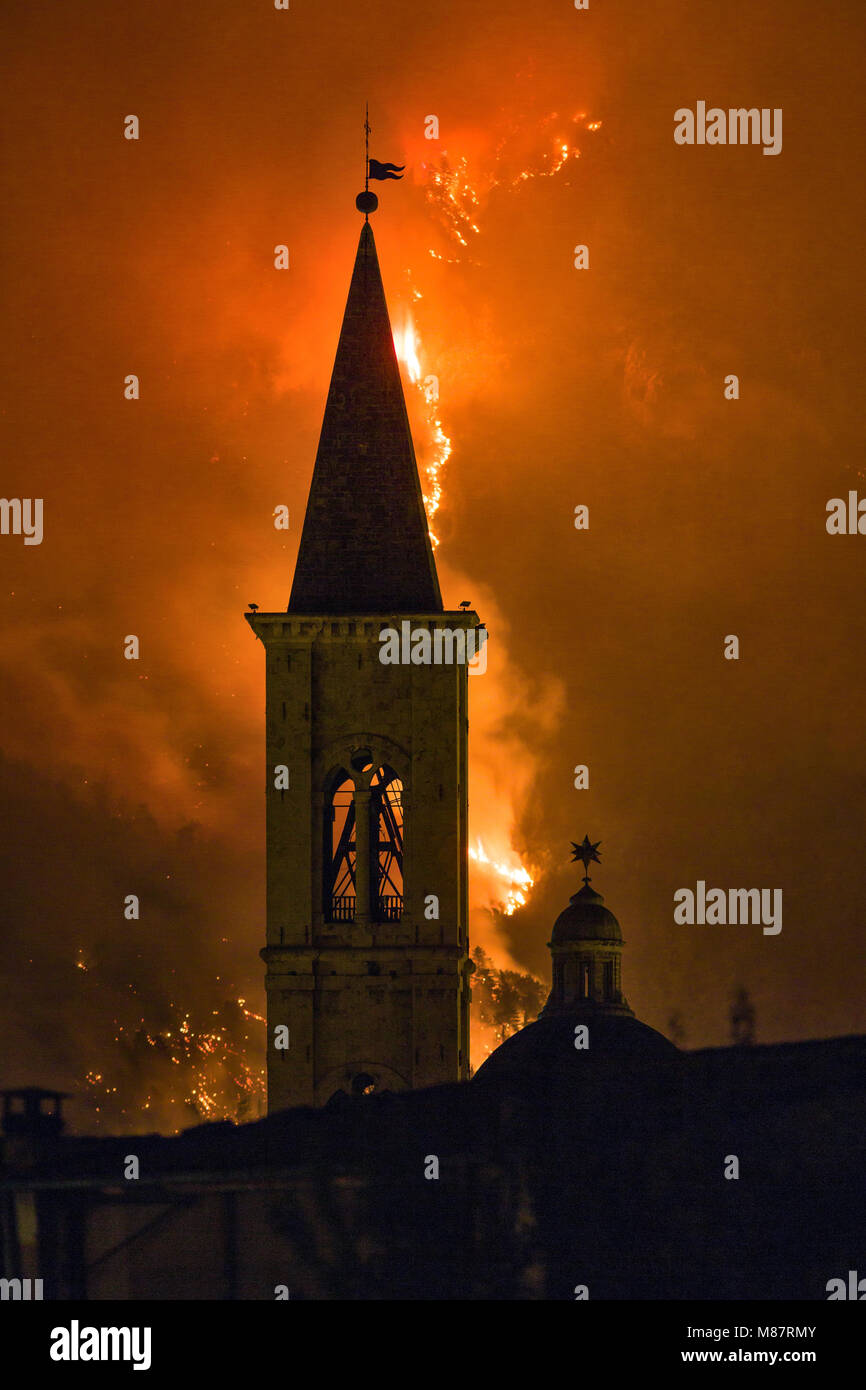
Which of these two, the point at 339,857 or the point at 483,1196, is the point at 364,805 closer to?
the point at 339,857

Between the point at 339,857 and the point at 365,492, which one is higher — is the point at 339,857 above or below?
below

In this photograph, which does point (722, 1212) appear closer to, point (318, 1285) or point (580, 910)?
point (318, 1285)

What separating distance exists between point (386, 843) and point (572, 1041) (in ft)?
49.5

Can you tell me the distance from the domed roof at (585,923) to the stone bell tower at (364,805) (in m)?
20.5

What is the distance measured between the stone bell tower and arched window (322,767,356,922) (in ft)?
0.15

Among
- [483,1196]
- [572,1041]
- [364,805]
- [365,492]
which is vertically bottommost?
[483,1196]

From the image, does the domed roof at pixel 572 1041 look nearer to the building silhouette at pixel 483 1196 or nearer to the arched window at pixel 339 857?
the arched window at pixel 339 857

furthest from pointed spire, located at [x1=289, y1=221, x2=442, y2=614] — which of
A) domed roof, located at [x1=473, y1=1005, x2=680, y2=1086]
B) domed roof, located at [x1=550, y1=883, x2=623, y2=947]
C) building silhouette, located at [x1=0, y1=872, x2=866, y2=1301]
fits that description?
domed roof, located at [x1=550, y1=883, x2=623, y2=947]

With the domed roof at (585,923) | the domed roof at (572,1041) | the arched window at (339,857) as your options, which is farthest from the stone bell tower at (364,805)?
the domed roof at (585,923)

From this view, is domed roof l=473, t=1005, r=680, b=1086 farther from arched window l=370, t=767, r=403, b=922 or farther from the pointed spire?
the pointed spire

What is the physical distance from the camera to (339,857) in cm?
9394

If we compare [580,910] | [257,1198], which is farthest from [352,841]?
[580,910]

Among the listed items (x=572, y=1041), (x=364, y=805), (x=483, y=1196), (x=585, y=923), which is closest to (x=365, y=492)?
(x=364, y=805)

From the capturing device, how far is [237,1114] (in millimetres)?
111688
